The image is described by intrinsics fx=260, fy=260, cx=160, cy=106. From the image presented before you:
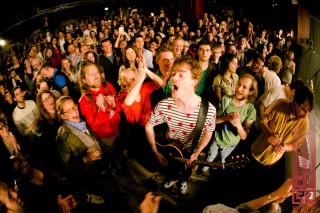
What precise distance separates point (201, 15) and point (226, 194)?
8.01m

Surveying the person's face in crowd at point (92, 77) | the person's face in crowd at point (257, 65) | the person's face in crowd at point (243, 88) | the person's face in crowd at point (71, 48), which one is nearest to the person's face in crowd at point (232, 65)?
the person's face in crowd at point (257, 65)

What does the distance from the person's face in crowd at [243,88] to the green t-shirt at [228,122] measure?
0.14 meters

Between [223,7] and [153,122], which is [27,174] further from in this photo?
[223,7]

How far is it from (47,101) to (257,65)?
10.7 feet

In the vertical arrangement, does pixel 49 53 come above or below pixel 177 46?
above

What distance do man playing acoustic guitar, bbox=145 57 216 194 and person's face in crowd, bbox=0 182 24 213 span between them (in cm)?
160

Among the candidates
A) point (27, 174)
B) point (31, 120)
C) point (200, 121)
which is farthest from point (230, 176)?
point (31, 120)

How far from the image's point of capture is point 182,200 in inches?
145

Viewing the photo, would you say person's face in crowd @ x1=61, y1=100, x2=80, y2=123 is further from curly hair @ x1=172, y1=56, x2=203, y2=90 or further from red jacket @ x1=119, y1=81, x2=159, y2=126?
curly hair @ x1=172, y1=56, x2=203, y2=90

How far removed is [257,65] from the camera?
424cm

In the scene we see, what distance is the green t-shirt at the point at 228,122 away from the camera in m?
3.28
